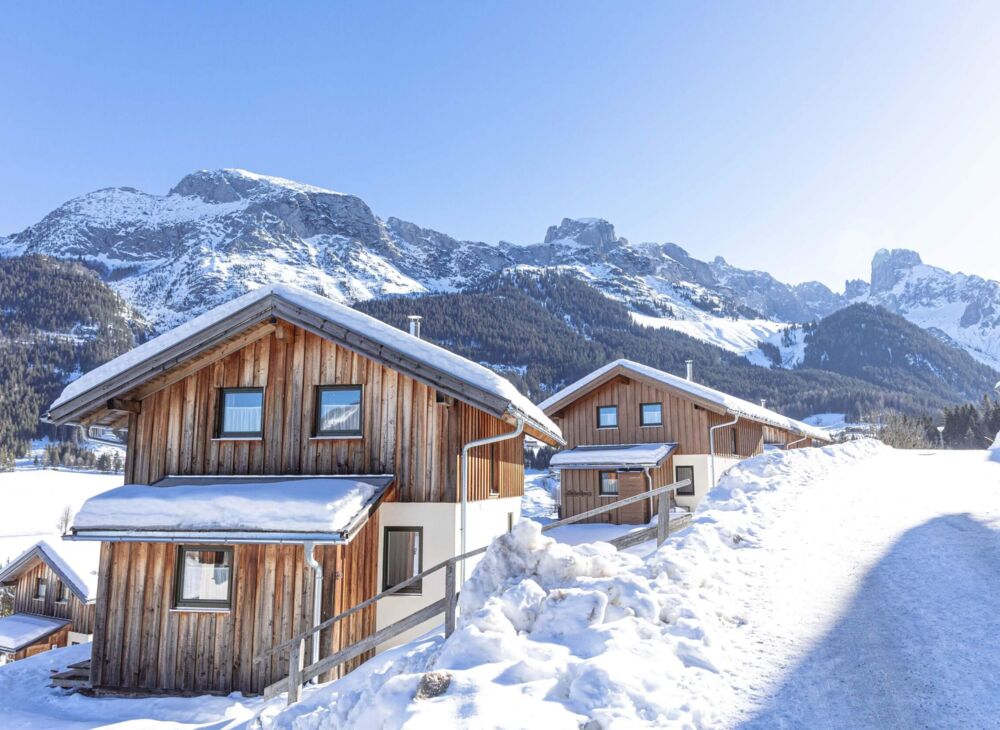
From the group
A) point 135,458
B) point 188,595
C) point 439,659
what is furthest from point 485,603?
point 135,458

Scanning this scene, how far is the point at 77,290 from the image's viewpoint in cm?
19200

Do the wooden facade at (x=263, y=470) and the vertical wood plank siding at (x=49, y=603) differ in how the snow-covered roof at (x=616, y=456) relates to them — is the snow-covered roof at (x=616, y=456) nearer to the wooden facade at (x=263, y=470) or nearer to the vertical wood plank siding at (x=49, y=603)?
the wooden facade at (x=263, y=470)

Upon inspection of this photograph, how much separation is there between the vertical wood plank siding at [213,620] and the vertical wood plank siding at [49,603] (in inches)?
1092

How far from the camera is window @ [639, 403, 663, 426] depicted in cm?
2901

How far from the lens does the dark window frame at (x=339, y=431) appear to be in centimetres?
1300

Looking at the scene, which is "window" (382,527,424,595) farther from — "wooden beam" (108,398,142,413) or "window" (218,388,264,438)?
"wooden beam" (108,398,142,413)

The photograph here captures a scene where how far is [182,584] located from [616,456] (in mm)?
19179

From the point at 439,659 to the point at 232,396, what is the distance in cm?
989

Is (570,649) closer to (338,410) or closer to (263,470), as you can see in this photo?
(338,410)

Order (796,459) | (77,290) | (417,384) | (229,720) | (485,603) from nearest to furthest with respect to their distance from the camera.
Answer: (485,603), (229,720), (417,384), (796,459), (77,290)

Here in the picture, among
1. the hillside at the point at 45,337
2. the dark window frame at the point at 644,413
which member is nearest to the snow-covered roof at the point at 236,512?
the dark window frame at the point at 644,413

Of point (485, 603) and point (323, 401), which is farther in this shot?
point (323, 401)

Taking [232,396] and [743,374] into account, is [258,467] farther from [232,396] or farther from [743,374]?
[743,374]

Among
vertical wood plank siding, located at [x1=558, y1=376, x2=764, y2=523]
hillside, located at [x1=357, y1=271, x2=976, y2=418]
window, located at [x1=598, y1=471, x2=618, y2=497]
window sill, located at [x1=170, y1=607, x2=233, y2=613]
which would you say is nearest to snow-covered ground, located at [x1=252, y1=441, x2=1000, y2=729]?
window sill, located at [x1=170, y1=607, x2=233, y2=613]
